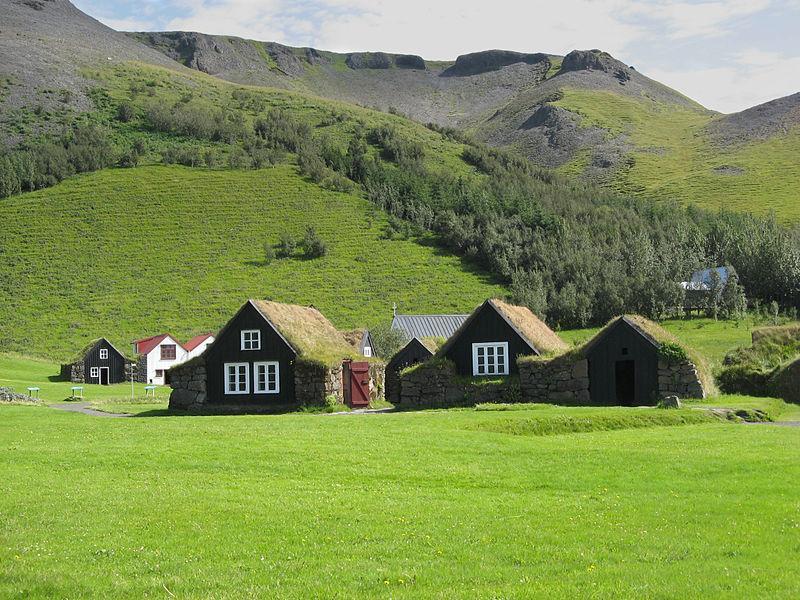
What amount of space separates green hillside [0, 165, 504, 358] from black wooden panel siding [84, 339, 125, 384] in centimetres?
387

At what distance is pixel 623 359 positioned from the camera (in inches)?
1390

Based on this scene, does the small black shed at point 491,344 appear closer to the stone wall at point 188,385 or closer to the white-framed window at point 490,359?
the white-framed window at point 490,359

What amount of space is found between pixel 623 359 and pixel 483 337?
6.67 metres

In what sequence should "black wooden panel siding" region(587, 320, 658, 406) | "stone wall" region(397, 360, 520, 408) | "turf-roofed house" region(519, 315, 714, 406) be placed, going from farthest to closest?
"stone wall" region(397, 360, 520, 408) < "black wooden panel siding" region(587, 320, 658, 406) < "turf-roofed house" region(519, 315, 714, 406)

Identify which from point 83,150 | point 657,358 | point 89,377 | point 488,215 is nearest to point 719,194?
point 488,215

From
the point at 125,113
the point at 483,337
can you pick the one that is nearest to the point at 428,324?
the point at 483,337

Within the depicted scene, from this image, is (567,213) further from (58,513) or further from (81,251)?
(58,513)

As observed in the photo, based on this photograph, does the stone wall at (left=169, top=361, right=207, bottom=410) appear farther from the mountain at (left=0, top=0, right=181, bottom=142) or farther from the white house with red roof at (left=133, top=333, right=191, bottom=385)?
the mountain at (left=0, top=0, right=181, bottom=142)

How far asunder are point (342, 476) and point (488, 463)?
336 centimetres

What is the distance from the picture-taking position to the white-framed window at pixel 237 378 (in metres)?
41.2

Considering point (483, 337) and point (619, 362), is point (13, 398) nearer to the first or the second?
point (483, 337)

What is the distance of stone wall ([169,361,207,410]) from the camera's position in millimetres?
41312

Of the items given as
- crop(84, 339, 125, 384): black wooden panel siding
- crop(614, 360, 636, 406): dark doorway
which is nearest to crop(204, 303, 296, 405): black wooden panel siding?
crop(614, 360, 636, 406): dark doorway

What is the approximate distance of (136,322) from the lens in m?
86.8
